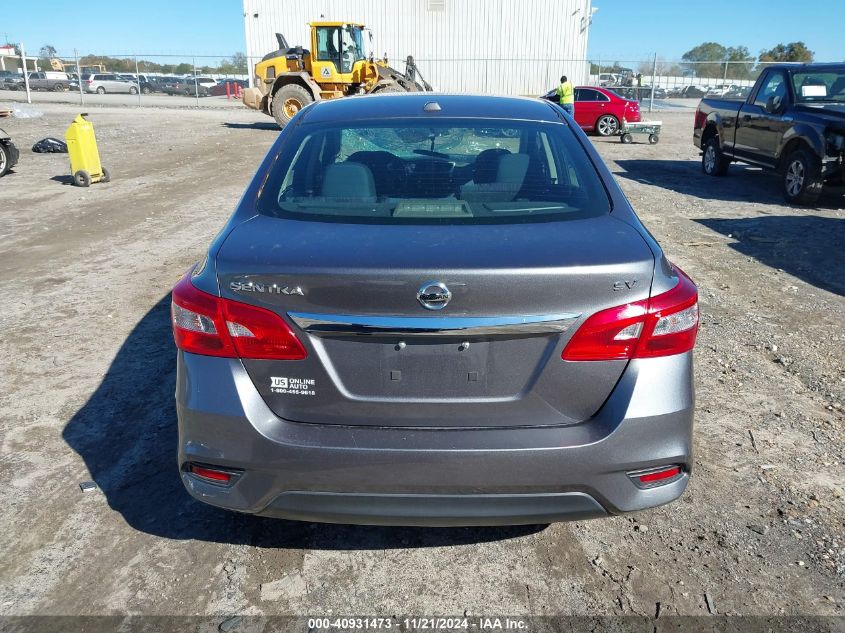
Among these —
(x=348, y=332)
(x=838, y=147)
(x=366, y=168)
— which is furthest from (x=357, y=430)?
(x=838, y=147)

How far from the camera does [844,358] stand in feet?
16.0

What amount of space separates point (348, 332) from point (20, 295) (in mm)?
5135

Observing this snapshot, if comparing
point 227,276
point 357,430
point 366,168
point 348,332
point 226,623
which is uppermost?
point 366,168

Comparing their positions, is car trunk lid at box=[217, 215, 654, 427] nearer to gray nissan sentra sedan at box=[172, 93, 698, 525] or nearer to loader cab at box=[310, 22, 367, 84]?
gray nissan sentra sedan at box=[172, 93, 698, 525]

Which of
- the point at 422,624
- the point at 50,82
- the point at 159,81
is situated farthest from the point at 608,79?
the point at 422,624

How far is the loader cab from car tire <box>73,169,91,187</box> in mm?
11599

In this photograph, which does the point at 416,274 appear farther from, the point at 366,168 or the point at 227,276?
the point at 366,168

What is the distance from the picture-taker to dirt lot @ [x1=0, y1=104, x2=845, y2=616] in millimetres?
2617

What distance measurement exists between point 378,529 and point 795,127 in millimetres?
9975

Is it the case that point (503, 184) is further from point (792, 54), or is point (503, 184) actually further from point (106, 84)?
point (792, 54)

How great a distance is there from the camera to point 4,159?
1305 cm

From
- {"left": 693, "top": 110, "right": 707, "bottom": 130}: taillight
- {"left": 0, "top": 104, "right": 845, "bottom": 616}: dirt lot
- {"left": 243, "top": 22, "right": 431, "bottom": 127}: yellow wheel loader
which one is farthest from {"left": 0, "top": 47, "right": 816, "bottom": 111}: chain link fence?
{"left": 0, "top": 104, "right": 845, "bottom": 616}: dirt lot

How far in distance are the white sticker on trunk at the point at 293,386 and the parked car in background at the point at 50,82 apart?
172 ft

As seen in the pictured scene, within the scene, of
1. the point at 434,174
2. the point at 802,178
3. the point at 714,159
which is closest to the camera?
the point at 434,174
